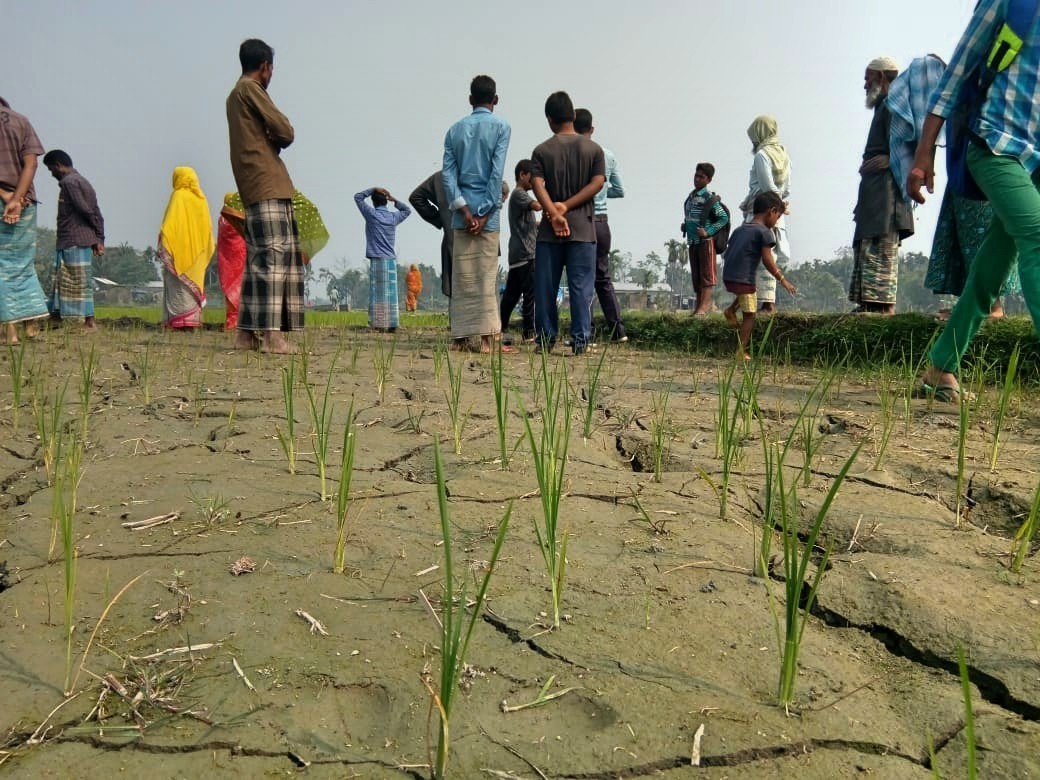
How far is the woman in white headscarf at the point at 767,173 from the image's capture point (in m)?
5.94

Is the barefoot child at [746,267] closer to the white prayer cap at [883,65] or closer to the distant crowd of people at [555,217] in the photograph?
the distant crowd of people at [555,217]

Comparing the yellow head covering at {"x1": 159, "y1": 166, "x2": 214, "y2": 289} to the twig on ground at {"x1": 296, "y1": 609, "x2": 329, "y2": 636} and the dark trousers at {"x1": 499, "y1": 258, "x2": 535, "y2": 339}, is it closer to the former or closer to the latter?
the dark trousers at {"x1": 499, "y1": 258, "x2": 535, "y2": 339}

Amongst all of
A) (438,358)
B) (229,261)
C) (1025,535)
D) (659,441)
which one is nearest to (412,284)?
(229,261)

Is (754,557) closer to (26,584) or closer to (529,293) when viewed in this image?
(26,584)

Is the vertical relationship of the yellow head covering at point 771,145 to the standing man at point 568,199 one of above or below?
above

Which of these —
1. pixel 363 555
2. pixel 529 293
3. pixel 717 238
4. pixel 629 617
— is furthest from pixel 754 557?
pixel 717 238

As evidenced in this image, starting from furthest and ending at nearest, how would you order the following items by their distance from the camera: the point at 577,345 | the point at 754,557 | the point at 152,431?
the point at 577,345, the point at 152,431, the point at 754,557

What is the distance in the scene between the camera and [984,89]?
7.86ft

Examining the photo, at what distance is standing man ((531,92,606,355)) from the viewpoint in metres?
4.46

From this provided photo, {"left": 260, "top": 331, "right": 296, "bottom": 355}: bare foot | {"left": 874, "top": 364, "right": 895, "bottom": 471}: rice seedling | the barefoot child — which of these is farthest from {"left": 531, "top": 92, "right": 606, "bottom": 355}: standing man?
{"left": 874, "top": 364, "right": 895, "bottom": 471}: rice seedling

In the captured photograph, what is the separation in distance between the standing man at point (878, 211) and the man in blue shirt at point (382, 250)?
4.22 metres

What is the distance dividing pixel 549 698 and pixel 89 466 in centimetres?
143

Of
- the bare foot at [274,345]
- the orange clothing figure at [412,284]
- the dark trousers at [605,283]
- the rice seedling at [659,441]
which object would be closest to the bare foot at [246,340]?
the bare foot at [274,345]

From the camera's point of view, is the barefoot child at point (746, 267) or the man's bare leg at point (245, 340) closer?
the man's bare leg at point (245, 340)
